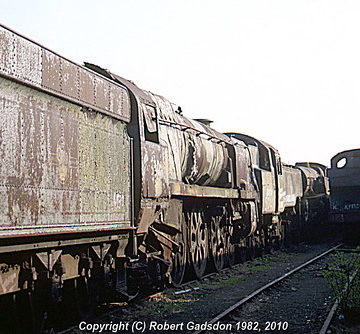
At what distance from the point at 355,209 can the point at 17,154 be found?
17.9 meters

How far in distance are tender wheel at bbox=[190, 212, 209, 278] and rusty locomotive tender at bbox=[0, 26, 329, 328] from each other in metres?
0.03

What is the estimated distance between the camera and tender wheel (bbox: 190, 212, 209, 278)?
36.8 ft

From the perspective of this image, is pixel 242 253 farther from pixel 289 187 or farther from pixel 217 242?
pixel 289 187

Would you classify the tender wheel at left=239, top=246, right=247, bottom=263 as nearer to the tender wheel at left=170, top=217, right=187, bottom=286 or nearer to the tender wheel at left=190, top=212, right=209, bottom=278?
the tender wheel at left=190, top=212, right=209, bottom=278

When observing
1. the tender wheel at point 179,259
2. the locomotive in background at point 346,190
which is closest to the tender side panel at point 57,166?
the tender wheel at point 179,259

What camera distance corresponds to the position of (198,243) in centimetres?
1162

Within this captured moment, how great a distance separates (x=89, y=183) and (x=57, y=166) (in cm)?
76

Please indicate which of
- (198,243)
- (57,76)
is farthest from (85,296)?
(198,243)

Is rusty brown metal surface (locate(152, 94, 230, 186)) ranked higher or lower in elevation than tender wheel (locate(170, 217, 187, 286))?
higher

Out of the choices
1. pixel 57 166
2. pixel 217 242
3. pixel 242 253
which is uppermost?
pixel 57 166

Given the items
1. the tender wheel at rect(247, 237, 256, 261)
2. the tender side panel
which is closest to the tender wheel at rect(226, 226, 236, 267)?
the tender wheel at rect(247, 237, 256, 261)

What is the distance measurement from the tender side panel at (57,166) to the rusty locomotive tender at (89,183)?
0.04 feet

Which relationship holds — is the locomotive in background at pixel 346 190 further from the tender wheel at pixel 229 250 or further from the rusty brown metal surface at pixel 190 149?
the rusty brown metal surface at pixel 190 149

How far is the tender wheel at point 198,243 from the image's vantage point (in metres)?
11.2
